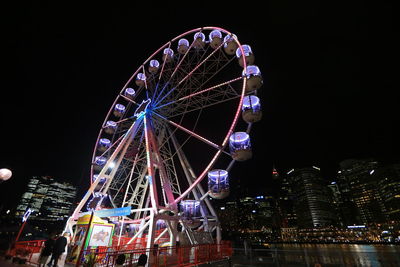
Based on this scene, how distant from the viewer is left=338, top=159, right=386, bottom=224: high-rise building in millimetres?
105000

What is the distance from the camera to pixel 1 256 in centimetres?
1066

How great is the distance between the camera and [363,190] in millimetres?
116562

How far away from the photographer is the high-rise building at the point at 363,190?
344ft

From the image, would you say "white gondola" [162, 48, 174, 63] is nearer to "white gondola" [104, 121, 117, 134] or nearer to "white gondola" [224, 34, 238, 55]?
"white gondola" [224, 34, 238, 55]

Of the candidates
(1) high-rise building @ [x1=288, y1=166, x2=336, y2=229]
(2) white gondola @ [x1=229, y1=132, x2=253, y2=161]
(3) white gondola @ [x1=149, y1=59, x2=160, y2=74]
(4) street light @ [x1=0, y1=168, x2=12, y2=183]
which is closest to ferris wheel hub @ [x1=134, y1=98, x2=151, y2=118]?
(3) white gondola @ [x1=149, y1=59, x2=160, y2=74]

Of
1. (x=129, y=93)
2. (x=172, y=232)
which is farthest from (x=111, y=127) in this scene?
(x=172, y=232)

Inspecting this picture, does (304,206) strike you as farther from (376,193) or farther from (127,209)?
(127,209)

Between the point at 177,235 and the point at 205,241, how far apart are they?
2350 mm

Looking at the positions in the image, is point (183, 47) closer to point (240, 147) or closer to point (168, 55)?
point (168, 55)

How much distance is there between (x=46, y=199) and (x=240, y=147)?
117m

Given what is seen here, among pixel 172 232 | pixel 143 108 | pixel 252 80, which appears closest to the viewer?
pixel 172 232

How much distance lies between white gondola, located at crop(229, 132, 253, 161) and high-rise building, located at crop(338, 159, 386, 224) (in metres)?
A: 120

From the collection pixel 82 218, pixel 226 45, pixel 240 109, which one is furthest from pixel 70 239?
pixel 226 45

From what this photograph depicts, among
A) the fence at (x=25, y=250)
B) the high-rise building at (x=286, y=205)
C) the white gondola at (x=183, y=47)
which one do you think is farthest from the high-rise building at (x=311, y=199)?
the fence at (x=25, y=250)
